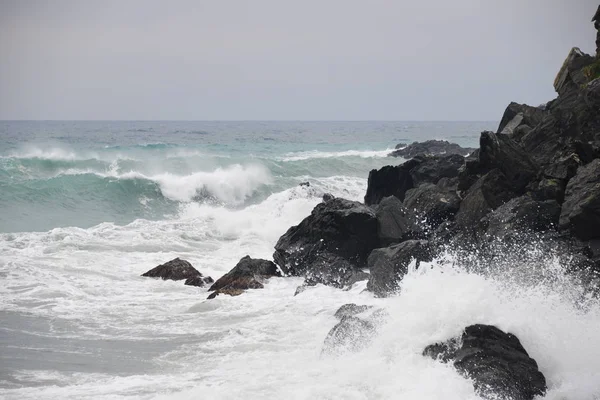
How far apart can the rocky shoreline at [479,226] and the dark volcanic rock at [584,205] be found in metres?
0.01

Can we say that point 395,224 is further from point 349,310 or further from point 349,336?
point 349,336

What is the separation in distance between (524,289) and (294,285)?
4.77 metres

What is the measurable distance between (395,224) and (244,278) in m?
3.25

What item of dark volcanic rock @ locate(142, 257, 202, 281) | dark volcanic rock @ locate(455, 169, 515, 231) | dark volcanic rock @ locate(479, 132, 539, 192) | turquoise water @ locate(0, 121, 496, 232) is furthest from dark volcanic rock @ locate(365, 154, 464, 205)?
turquoise water @ locate(0, 121, 496, 232)

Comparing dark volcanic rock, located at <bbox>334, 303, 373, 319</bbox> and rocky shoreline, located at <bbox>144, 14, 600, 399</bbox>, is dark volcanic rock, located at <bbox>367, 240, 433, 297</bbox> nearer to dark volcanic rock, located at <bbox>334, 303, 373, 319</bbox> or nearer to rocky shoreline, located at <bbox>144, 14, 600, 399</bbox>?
rocky shoreline, located at <bbox>144, 14, 600, 399</bbox>

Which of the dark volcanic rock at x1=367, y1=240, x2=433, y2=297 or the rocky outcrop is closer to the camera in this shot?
the dark volcanic rock at x1=367, y1=240, x2=433, y2=297

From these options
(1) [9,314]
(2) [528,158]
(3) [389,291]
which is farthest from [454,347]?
(1) [9,314]

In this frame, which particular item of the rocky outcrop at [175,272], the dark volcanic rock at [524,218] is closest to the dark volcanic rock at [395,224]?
the dark volcanic rock at [524,218]

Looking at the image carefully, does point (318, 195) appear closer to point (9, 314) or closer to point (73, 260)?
point (73, 260)

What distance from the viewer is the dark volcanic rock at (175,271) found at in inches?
487

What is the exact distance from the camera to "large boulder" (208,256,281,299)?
11.3 m

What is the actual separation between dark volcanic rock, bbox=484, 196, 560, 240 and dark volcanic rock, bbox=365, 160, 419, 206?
5.89m

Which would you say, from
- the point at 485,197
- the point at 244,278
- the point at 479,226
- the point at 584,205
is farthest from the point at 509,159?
the point at 244,278

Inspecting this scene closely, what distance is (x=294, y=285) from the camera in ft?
38.7
